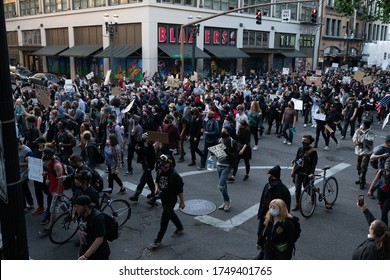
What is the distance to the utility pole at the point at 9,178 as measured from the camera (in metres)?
3.76

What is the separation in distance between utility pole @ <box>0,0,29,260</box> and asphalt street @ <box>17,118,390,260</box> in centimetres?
247

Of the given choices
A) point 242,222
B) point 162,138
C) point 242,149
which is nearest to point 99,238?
point 242,222

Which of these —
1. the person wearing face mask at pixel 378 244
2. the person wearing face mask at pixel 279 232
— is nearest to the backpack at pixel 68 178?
the person wearing face mask at pixel 279 232

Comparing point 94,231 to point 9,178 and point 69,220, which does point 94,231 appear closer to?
point 9,178

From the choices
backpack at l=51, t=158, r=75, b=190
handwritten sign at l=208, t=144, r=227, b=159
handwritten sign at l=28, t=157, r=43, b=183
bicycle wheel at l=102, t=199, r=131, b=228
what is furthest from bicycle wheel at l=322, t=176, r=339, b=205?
handwritten sign at l=28, t=157, r=43, b=183

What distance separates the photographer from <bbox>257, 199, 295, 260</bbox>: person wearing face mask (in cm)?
487

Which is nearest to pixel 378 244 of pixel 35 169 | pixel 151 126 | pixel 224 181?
pixel 224 181

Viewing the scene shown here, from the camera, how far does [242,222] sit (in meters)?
7.69

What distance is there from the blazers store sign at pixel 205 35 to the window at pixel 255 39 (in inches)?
91.8

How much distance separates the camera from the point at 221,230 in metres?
7.34

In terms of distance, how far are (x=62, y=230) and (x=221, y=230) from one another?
293 cm

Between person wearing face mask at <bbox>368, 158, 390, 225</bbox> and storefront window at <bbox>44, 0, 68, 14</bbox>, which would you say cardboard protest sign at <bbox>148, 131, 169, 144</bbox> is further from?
storefront window at <bbox>44, 0, 68, 14</bbox>

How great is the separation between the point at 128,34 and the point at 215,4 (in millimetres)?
10018

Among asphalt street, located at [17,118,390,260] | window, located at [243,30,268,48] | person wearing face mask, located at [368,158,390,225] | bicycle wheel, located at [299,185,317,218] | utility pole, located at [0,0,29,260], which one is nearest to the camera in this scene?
utility pole, located at [0,0,29,260]
